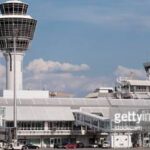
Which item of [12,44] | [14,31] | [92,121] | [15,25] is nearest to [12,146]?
[92,121]

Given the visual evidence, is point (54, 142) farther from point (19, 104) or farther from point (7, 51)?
point (7, 51)

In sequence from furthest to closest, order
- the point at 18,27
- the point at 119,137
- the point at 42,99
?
the point at 18,27 → the point at 42,99 → the point at 119,137

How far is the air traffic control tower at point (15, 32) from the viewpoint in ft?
586

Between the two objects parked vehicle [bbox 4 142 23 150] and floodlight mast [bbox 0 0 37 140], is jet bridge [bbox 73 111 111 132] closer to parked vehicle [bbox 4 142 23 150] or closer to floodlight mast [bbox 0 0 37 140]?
parked vehicle [bbox 4 142 23 150]

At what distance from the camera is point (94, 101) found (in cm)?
15900

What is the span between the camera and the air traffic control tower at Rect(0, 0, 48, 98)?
179m

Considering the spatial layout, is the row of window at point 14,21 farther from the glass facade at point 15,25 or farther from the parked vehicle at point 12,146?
A: the parked vehicle at point 12,146

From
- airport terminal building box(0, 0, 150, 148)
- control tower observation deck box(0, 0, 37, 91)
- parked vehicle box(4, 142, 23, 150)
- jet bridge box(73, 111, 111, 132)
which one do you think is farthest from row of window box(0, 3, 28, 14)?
parked vehicle box(4, 142, 23, 150)

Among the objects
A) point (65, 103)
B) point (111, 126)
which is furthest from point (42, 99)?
point (111, 126)

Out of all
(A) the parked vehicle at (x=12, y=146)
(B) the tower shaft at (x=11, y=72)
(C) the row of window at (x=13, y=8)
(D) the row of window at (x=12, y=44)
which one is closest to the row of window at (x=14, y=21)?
(C) the row of window at (x=13, y=8)

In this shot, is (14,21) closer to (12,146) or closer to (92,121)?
(92,121)

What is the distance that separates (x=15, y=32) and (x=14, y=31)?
1259 mm

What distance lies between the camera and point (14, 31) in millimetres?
177875

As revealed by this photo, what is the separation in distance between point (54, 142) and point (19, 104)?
13.0m
